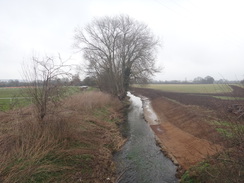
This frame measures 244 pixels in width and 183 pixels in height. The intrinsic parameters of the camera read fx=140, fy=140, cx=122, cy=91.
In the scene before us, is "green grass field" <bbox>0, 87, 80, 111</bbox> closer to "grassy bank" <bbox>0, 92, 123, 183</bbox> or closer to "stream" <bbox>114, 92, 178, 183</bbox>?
"grassy bank" <bbox>0, 92, 123, 183</bbox>

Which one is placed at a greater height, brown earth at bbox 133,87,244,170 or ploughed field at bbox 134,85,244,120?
ploughed field at bbox 134,85,244,120

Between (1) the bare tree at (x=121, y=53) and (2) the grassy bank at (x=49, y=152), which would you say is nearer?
(2) the grassy bank at (x=49, y=152)

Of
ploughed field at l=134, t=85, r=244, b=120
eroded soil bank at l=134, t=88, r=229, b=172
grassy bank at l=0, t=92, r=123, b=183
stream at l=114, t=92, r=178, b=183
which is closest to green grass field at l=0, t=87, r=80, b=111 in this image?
grassy bank at l=0, t=92, r=123, b=183

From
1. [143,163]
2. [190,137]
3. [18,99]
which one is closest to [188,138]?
[190,137]

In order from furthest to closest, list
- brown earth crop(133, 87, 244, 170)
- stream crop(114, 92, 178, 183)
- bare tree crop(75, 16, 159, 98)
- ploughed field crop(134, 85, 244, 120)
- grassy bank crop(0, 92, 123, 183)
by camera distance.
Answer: bare tree crop(75, 16, 159, 98), brown earth crop(133, 87, 244, 170), stream crop(114, 92, 178, 183), ploughed field crop(134, 85, 244, 120), grassy bank crop(0, 92, 123, 183)

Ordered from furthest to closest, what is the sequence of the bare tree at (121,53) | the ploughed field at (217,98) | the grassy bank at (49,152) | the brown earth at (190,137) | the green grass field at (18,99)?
the bare tree at (121,53) < the brown earth at (190,137) < the green grass field at (18,99) < the ploughed field at (217,98) < the grassy bank at (49,152)

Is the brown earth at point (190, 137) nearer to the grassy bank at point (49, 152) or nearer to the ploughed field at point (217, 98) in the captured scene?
the ploughed field at point (217, 98)

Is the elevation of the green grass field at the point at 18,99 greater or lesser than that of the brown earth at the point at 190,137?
greater

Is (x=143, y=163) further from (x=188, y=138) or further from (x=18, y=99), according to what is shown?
(x=18, y=99)

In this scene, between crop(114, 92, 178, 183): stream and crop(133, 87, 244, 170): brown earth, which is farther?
crop(133, 87, 244, 170): brown earth

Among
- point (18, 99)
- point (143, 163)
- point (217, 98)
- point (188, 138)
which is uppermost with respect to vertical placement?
point (18, 99)

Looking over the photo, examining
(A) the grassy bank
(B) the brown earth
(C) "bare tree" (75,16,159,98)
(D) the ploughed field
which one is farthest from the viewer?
(C) "bare tree" (75,16,159,98)

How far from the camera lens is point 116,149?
7645 millimetres

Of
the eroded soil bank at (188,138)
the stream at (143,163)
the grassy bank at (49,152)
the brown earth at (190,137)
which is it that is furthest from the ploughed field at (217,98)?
the grassy bank at (49,152)
